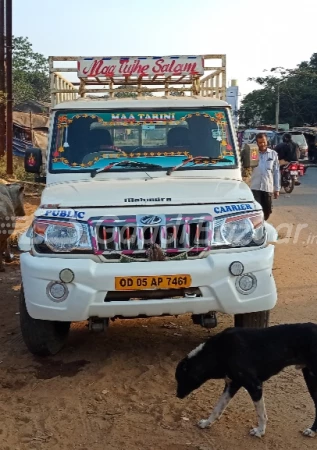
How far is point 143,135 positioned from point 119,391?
8.05ft

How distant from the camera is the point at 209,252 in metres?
4.31

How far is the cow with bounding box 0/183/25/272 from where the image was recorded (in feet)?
25.6

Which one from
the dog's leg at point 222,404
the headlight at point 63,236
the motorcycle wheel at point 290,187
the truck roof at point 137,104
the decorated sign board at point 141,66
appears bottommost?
the dog's leg at point 222,404

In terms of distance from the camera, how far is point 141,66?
22.2ft

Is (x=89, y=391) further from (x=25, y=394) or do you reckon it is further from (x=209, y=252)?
(x=209, y=252)

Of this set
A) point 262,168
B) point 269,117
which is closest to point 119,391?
point 262,168

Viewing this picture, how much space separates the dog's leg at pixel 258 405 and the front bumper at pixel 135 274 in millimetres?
876

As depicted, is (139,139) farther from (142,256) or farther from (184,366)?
(184,366)

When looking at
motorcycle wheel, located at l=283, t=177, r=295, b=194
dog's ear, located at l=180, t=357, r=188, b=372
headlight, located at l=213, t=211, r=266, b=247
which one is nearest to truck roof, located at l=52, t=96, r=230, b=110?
headlight, located at l=213, t=211, r=266, b=247

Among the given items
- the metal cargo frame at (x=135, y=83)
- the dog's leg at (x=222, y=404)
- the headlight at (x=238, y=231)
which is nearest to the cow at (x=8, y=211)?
the metal cargo frame at (x=135, y=83)

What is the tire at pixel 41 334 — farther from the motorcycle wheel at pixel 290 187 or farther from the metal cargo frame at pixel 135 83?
the motorcycle wheel at pixel 290 187

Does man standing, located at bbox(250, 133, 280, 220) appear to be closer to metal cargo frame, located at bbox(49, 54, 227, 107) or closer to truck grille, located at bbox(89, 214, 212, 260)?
metal cargo frame, located at bbox(49, 54, 227, 107)

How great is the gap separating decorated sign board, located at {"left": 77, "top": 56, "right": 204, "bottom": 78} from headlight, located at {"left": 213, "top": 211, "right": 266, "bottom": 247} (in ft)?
9.70

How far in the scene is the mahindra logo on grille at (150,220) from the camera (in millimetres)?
4285
